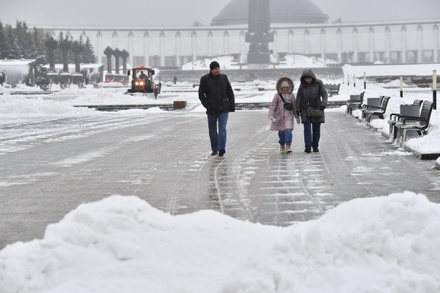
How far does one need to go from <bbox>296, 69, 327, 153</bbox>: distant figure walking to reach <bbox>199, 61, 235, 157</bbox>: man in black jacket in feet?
3.92

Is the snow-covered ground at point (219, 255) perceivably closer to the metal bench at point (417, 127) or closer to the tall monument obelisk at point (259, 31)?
the metal bench at point (417, 127)

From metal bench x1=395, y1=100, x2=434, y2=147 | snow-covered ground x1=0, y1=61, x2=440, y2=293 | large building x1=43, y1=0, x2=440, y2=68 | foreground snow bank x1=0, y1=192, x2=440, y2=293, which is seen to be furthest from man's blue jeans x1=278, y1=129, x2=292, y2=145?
large building x1=43, y1=0, x2=440, y2=68

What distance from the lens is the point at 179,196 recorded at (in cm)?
1045

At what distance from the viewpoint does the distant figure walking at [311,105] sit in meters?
16.1

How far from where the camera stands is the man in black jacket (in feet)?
52.1

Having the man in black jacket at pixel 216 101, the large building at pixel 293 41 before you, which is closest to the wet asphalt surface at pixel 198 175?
the man in black jacket at pixel 216 101

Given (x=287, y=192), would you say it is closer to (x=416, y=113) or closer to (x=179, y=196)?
(x=179, y=196)

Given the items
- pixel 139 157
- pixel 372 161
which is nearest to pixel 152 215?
pixel 372 161

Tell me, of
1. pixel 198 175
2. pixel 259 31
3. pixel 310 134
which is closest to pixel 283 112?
pixel 310 134

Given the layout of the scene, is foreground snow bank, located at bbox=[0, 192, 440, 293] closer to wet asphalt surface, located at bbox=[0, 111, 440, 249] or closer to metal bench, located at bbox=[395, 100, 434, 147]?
wet asphalt surface, located at bbox=[0, 111, 440, 249]

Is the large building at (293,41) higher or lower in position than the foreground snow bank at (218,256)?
higher

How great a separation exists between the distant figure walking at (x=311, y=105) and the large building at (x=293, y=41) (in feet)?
549

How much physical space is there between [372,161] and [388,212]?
8761mm

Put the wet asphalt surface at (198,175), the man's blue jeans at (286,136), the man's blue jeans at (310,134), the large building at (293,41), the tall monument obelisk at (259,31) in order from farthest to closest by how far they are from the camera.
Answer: the large building at (293,41), the tall monument obelisk at (259,31), the man's blue jeans at (286,136), the man's blue jeans at (310,134), the wet asphalt surface at (198,175)
